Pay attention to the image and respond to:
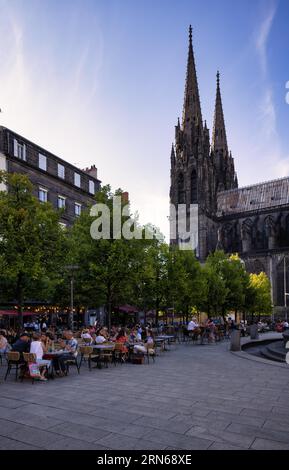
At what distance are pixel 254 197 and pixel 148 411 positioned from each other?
8596 centimetres

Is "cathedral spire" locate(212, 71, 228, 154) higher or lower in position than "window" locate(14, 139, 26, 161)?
higher

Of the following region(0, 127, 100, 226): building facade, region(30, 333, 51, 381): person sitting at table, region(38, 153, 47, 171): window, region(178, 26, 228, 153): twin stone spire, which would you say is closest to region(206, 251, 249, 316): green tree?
region(0, 127, 100, 226): building facade

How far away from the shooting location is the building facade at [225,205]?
77.2 m

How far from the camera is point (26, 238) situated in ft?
65.3

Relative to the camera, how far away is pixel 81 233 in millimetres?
24812

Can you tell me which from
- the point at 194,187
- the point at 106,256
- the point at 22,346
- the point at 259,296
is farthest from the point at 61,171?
the point at 194,187

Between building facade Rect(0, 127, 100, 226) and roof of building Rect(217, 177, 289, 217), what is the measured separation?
51199 millimetres

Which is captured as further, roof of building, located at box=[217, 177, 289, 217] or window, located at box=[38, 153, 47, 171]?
roof of building, located at box=[217, 177, 289, 217]

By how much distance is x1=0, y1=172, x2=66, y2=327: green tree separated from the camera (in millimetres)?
19016

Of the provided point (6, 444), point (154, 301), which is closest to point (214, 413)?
point (6, 444)

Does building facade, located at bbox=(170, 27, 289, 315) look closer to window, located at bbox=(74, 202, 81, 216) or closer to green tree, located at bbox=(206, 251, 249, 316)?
green tree, located at bbox=(206, 251, 249, 316)

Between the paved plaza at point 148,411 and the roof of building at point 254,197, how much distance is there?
75.3 meters

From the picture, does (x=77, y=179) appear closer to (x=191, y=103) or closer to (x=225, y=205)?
(x=225, y=205)

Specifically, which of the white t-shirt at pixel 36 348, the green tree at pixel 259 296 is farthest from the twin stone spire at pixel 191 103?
the white t-shirt at pixel 36 348
